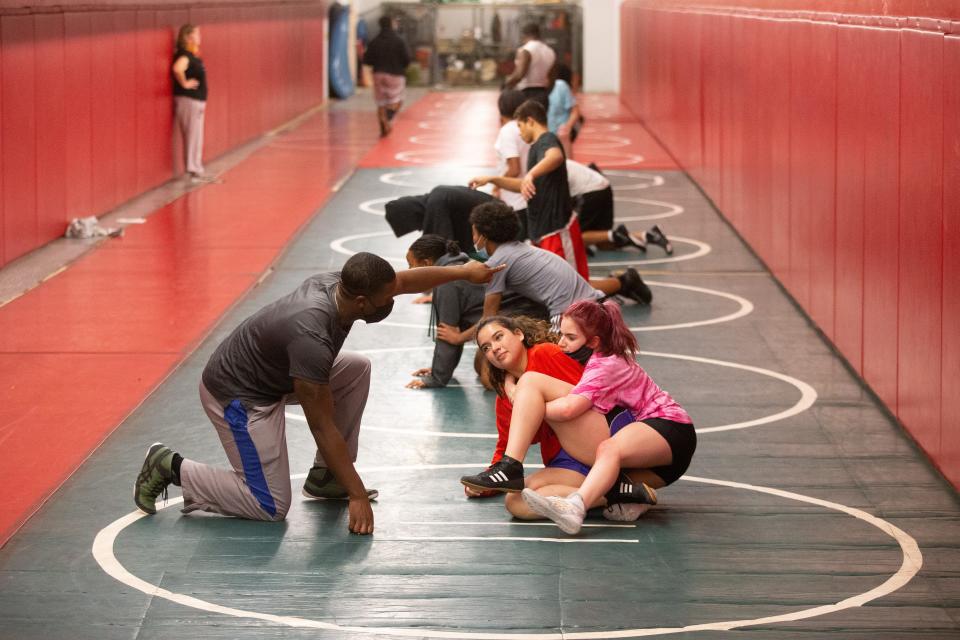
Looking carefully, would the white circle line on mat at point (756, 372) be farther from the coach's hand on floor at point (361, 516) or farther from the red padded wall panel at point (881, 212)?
the coach's hand on floor at point (361, 516)

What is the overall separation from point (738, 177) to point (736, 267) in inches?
87.4

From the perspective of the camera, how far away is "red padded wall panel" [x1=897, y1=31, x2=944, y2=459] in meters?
7.58

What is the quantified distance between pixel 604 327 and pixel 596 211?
7523 mm

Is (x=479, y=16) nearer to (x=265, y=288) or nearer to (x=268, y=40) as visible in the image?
(x=268, y=40)

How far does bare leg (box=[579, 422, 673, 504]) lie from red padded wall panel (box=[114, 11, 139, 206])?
456 inches

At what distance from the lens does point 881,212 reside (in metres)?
8.86

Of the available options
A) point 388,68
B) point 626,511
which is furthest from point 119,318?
point 388,68

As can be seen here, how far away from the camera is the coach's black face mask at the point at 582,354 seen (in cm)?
721

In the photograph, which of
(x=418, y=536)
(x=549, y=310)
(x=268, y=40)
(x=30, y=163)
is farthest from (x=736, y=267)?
(x=268, y=40)

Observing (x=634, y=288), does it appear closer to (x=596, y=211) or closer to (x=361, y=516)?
(x=596, y=211)


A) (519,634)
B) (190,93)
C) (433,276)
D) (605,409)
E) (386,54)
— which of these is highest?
(386,54)

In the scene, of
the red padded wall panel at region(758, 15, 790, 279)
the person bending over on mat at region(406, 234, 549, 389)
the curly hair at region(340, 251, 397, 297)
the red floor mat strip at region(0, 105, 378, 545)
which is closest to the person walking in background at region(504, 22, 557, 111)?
the red floor mat strip at region(0, 105, 378, 545)

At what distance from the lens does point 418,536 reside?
6.58 meters

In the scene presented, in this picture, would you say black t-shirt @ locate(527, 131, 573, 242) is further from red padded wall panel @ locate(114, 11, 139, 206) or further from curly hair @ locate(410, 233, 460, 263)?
red padded wall panel @ locate(114, 11, 139, 206)
